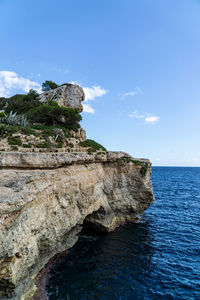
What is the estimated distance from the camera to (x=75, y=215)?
1566cm

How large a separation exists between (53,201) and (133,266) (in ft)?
29.0

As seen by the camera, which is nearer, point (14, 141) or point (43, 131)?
point (14, 141)

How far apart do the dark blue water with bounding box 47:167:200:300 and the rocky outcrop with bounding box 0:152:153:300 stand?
1734 millimetres

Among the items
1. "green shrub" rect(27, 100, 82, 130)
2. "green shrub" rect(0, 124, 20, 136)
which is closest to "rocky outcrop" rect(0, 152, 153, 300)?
"green shrub" rect(0, 124, 20, 136)

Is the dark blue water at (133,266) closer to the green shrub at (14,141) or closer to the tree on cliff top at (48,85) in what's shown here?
the green shrub at (14,141)

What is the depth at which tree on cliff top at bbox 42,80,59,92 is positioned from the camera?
45156 mm

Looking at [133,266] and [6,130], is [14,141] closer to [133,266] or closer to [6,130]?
[6,130]

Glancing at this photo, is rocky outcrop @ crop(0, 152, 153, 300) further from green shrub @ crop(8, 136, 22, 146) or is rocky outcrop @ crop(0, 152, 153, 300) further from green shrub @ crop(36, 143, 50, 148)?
green shrub @ crop(8, 136, 22, 146)

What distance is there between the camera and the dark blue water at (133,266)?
11.9 metres

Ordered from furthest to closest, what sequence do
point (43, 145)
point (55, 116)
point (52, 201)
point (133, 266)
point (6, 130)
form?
point (55, 116) → point (6, 130) → point (43, 145) → point (133, 266) → point (52, 201)

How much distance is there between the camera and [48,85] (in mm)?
45688

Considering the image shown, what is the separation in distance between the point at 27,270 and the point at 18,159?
23.8 feet

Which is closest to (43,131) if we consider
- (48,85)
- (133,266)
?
(133,266)

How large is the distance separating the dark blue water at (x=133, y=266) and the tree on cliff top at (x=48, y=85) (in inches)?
1484
